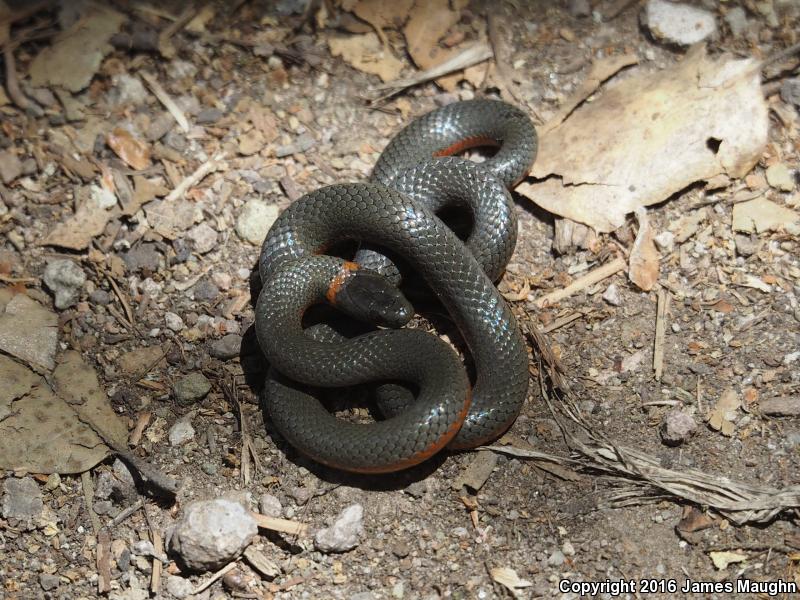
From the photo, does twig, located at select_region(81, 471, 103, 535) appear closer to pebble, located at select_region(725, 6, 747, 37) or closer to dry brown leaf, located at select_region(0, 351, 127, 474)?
dry brown leaf, located at select_region(0, 351, 127, 474)

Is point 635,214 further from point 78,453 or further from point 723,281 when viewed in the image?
point 78,453

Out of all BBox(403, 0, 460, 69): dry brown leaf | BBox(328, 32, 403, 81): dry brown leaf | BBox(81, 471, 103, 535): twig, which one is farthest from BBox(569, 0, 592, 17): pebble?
BBox(81, 471, 103, 535): twig

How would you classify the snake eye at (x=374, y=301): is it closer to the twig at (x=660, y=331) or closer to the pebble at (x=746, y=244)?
the twig at (x=660, y=331)

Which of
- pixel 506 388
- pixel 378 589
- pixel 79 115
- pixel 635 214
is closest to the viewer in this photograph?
pixel 378 589

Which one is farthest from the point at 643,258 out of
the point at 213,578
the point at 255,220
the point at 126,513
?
the point at 126,513

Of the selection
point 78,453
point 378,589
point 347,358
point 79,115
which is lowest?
point 378,589

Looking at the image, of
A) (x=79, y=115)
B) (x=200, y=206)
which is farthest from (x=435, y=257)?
(x=79, y=115)

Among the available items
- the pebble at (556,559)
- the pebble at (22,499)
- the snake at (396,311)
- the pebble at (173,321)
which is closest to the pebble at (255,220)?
the snake at (396,311)
